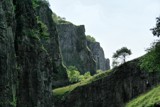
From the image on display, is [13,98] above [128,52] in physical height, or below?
below

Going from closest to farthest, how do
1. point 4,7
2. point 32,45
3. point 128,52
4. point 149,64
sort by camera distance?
point 149,64 → point 4,7 → point 32,45 → point 128,52

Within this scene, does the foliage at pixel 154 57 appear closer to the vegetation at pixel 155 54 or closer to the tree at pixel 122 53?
the vegetation at pixel 155 54

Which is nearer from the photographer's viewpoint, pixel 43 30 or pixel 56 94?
pixel 43 30

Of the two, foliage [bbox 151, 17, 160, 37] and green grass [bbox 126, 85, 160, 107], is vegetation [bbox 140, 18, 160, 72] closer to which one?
foliage [bbox 151, 17, 160, 37]

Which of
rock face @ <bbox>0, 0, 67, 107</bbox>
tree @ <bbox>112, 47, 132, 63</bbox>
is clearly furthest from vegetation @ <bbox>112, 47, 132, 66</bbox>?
rock face @ <bbox>0, 0, 67, 107</bbox>

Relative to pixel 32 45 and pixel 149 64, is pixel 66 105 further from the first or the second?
pixel 149 64

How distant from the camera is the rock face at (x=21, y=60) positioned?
82456mm

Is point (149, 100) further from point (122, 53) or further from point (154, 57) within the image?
point (122, 53)

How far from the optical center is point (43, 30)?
145250 millimetres

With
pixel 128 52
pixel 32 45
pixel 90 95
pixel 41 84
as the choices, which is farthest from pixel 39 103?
pixel 128 52

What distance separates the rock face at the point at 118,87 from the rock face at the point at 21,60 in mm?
22970

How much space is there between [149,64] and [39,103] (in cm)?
4092

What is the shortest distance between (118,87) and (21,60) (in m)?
45.2

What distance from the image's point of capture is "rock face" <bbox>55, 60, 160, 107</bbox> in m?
131
